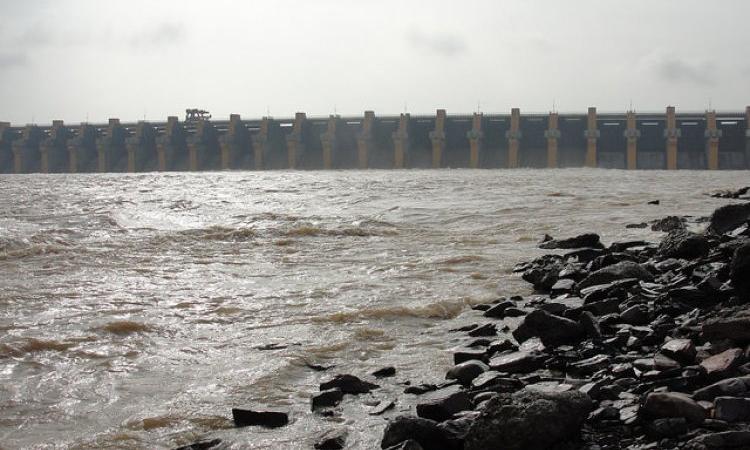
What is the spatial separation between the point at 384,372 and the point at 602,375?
1384mm

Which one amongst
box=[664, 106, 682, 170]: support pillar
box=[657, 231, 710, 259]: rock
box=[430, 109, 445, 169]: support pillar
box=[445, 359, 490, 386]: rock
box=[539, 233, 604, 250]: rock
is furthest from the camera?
box=[430, 109, 445, 169]: support pillar

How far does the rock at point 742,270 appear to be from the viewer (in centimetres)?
469

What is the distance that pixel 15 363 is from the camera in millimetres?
5348

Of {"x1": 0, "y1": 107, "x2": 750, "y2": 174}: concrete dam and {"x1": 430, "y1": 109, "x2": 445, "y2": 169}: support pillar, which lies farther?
{"x1": 430, "y1": 109, "x2": 445, "y2": 169}: support pillar

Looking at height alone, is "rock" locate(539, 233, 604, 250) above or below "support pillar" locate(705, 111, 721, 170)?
below

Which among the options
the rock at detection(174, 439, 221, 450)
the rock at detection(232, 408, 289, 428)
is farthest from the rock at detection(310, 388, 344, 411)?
the rock at detection(174, 439, 221, 450)

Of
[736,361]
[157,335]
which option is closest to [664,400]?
[736,361]

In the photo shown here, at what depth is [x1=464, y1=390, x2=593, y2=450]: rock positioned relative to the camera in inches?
124

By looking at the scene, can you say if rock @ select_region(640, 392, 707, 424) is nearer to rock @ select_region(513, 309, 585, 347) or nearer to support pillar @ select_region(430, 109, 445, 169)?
rock @ select_region(513, 309, 585, 347)

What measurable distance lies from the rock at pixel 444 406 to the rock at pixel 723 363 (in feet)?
A: 3.58

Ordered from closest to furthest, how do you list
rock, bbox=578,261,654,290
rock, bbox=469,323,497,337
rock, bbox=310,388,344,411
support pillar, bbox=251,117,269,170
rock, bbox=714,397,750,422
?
rock, bbox=714,397,750,422 < rock, bbox=310,388,344,411 < rock, bbox=469,323,497,337 < rock, bbox=578,261,654,290 < support pillar, bbox=251,117,269,170

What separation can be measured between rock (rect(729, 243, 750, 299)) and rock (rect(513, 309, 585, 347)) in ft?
3.27

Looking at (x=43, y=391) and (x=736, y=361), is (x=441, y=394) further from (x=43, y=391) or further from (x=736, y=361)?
(x=43, y=391)

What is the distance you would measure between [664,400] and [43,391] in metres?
3.55
